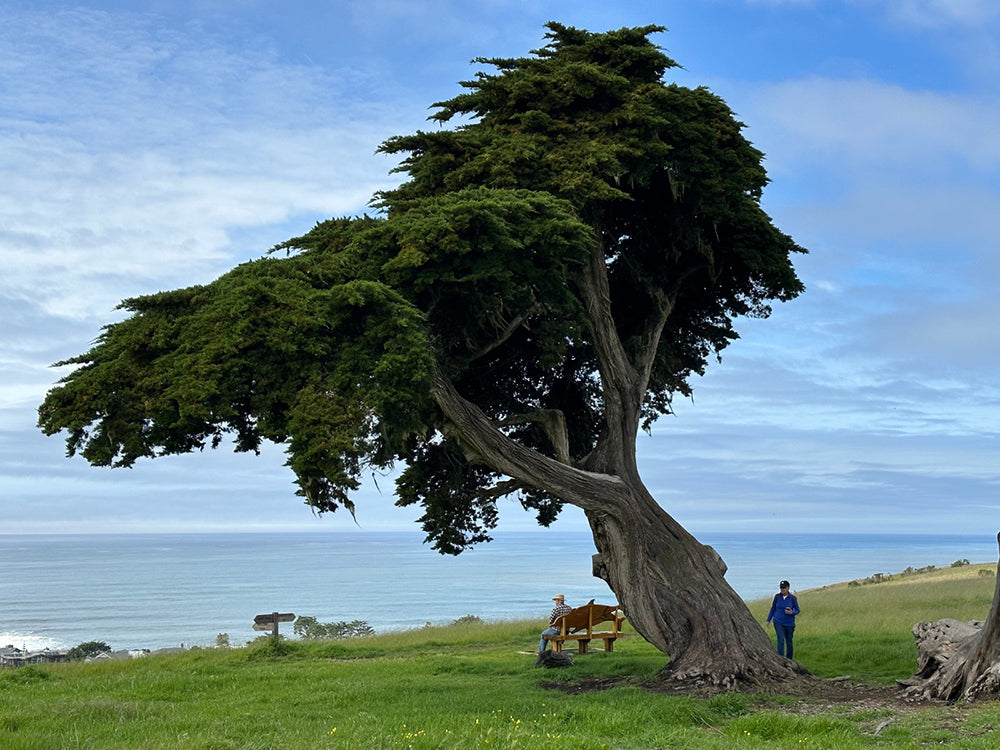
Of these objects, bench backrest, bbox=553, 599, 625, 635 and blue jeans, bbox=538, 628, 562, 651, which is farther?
bench backrest, bbox=553, 599, 625, 635

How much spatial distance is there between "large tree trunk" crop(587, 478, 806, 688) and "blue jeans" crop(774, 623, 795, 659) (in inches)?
60.0

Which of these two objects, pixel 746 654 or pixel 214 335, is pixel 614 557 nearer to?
pixel 746 654

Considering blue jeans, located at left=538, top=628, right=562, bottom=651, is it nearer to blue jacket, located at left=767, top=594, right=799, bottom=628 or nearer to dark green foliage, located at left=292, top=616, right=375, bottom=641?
blue jacket, located at left=767, top=594, right=799, bottom=628

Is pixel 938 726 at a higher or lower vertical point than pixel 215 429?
lower

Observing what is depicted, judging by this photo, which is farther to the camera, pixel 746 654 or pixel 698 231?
pixel 698 231

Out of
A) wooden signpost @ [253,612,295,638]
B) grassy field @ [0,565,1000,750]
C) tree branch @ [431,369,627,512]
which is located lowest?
grassy field @ [0,565,1000,750]

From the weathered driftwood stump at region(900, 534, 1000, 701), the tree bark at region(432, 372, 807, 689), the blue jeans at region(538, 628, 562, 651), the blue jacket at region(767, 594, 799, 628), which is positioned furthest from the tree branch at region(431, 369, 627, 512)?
the weathered driftwood stump at region(900, 534, 1000, 701)

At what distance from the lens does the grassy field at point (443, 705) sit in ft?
36.8

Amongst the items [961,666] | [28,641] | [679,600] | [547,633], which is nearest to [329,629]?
[28,641]

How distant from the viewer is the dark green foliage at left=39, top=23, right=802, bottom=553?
45.5 ft

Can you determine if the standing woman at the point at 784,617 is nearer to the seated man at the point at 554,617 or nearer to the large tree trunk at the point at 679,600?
the large tree trunk at the point at 679,600

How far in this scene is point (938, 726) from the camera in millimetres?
12359

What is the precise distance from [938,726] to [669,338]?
11.6 metres

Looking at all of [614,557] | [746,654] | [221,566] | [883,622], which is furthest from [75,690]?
[221,566]
